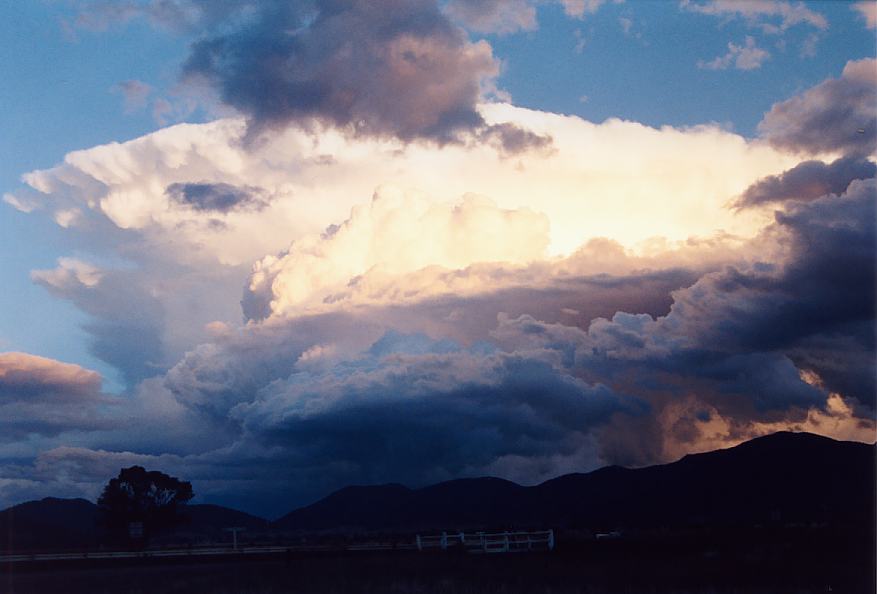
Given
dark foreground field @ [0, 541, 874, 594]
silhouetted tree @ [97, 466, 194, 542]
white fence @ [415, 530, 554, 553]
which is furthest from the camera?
silhouetted tree @ [97, 466, 194, 542]

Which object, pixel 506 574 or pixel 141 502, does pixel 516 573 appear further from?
pixel 141 502

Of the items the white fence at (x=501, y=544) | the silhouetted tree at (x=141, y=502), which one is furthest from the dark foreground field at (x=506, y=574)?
the silhouetted tree at (x=141, y=502)

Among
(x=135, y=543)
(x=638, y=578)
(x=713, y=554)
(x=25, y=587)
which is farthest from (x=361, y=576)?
(x=135, y=543)

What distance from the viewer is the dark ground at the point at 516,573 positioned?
1729 inches

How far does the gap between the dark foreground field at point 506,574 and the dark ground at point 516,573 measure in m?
0.05

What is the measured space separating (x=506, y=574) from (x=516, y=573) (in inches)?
26.0

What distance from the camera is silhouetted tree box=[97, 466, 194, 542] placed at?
124 metres

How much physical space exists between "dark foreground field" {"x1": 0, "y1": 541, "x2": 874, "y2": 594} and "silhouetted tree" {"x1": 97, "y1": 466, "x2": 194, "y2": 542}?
59029mm

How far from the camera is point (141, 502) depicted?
411 feet

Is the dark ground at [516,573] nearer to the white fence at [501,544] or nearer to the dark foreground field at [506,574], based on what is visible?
the dark foreground field at [506,574]

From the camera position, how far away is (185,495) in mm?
129000

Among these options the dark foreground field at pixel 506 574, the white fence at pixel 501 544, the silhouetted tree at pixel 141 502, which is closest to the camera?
the dark foreground field at pixel 506 574

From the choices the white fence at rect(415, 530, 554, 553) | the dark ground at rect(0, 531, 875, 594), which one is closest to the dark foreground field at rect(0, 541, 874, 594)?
the dark ground at rect(0, 531, 875, 594)

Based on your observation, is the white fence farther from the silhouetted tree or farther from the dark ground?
the silhouetted tree
